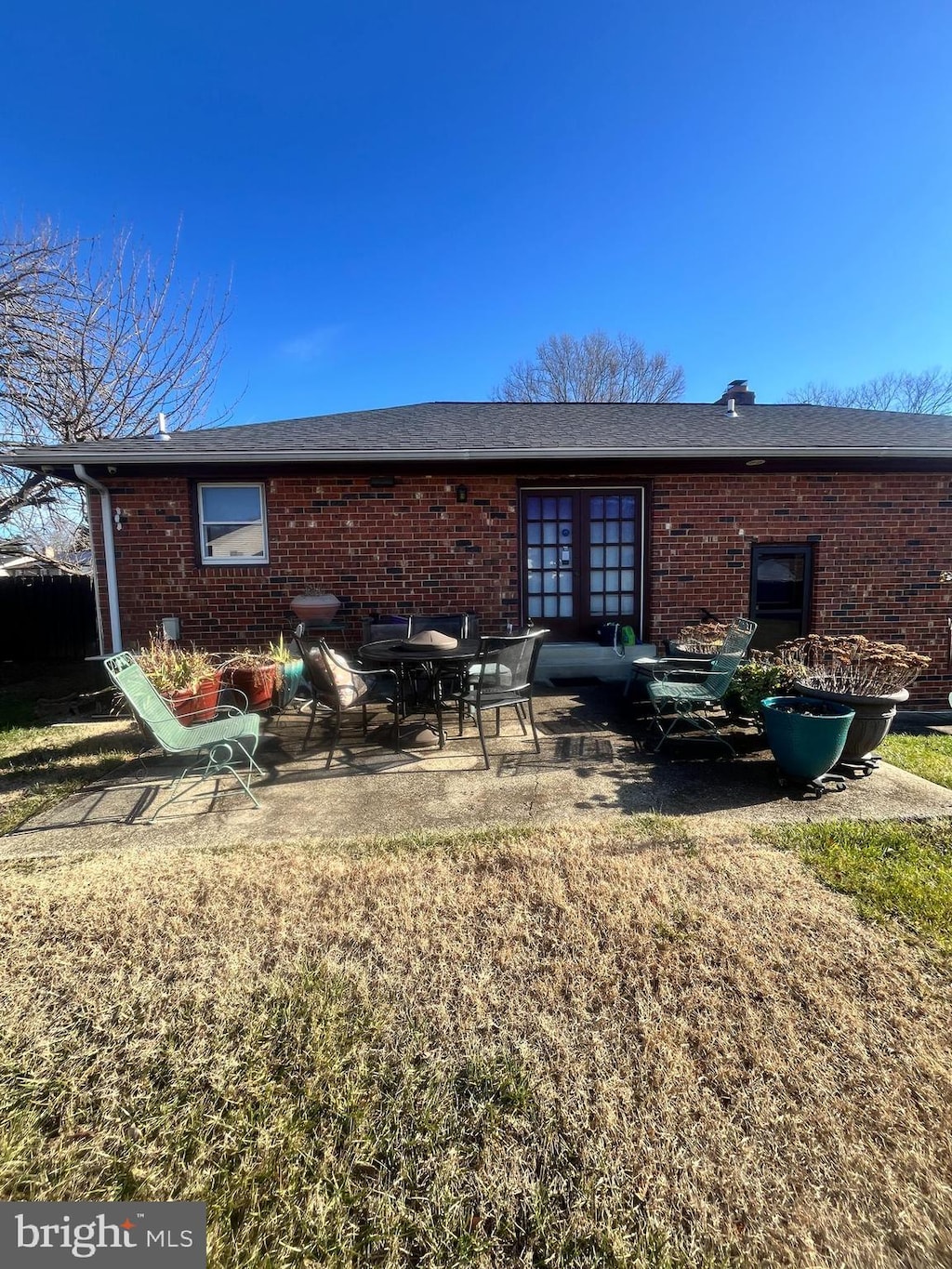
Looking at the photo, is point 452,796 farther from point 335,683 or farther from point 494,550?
point 494,550

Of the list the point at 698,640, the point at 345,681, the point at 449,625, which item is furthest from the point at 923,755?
the point at 345,681

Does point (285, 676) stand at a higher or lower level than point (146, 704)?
lower

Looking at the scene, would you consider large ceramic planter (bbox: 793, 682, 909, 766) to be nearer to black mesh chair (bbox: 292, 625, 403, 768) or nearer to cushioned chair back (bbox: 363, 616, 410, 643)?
black mesh chair (bbox: 292, 625, 403, 768)

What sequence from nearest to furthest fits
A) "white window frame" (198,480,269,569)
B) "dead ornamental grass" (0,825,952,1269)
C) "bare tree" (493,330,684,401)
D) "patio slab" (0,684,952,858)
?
1. "dead ornamental grass" (0,825,952,1269)
2. "patio slab" (0,684,952,858)
3. "white window frame" (198,480,269,569)
4. "bare tree" (493,330,684,401)

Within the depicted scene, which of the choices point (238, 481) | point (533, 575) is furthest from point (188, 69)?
point (533, 575)

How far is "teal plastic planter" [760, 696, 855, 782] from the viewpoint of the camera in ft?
11.5

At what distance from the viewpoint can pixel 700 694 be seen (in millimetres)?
4559

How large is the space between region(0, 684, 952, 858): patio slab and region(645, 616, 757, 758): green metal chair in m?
0.22

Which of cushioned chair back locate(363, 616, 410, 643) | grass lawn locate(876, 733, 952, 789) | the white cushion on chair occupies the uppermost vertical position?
cushioned chair back locate(363, 616, 410, 643)

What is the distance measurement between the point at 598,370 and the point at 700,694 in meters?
20.8

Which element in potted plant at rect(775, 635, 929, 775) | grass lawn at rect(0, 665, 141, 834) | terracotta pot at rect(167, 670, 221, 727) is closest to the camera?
grass lawn at rect(0, 665, 141, 834)

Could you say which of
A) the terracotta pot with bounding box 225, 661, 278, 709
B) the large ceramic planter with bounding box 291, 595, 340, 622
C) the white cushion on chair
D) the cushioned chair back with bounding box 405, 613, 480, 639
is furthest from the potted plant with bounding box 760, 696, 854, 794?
the large ceramic planter with bounding box 291, 595, 340, 622

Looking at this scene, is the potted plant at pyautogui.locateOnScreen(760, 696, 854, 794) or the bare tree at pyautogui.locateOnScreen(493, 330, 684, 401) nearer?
the potted plant at pyautogui.locateOnScreen(760, 696, 854, 794)

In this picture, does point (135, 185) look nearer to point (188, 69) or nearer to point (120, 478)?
point (188, 69)
